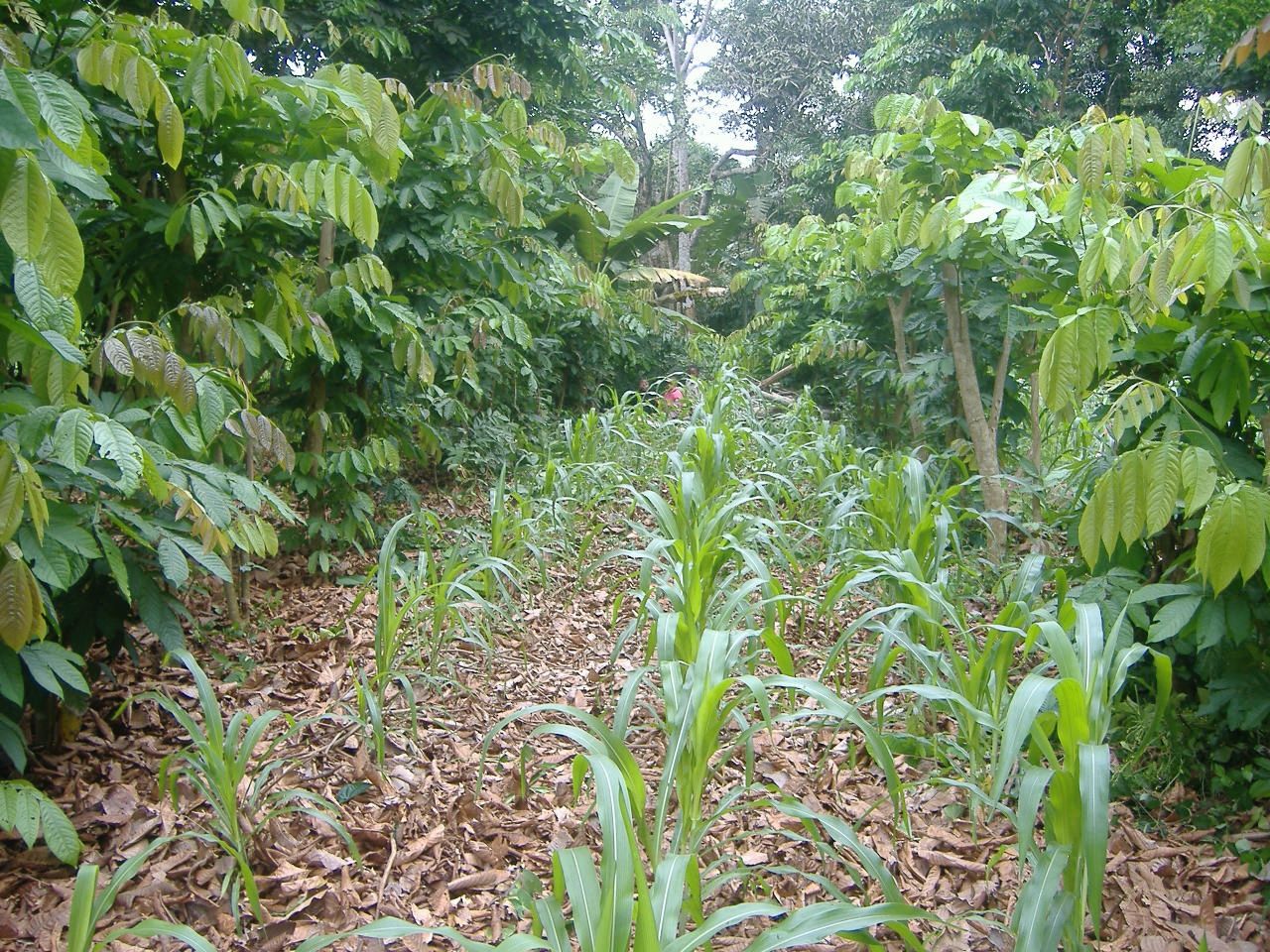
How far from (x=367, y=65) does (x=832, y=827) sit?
18.5 feet

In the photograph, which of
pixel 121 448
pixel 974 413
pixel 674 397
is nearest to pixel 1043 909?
pixel 121 448

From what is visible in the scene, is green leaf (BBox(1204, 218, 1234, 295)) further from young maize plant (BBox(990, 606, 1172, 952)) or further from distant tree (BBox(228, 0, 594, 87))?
distant tree (BBox(228, 0, 594, 87))

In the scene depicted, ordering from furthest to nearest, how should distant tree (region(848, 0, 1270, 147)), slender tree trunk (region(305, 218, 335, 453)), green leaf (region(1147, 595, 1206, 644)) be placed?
distant tree (region(848, 0, 1270, 147)), slender tree trunk (region(305, 218, 335, 453)), green leaf (region(1147, 595, 1206, 644))

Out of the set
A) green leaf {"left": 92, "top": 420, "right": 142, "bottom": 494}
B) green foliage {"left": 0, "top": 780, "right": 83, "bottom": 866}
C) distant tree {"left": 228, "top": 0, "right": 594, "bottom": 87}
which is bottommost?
green foliage {"left": 0, "top": 780, "right": 83, "bottom": 866}

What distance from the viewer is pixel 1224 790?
1956 mm

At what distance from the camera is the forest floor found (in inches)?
64.8

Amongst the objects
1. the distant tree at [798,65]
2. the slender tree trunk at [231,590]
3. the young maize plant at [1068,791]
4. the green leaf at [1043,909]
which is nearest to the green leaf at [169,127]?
the slender tree trunk at [231,590]

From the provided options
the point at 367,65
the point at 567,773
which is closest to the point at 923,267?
the point at 567,773

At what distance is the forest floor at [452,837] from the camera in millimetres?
1646

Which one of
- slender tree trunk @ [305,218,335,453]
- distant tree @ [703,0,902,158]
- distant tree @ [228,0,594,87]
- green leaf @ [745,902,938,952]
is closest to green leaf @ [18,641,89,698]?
green leaf @ [745,902,938,952]

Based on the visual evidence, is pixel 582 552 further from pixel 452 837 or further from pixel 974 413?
pixel 974 413

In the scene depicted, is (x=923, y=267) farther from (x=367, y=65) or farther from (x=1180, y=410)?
(x=367, y=65)

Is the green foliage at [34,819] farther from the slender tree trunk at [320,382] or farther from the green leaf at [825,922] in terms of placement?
the slender tree trunk at [320,382]

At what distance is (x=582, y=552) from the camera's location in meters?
3.17
